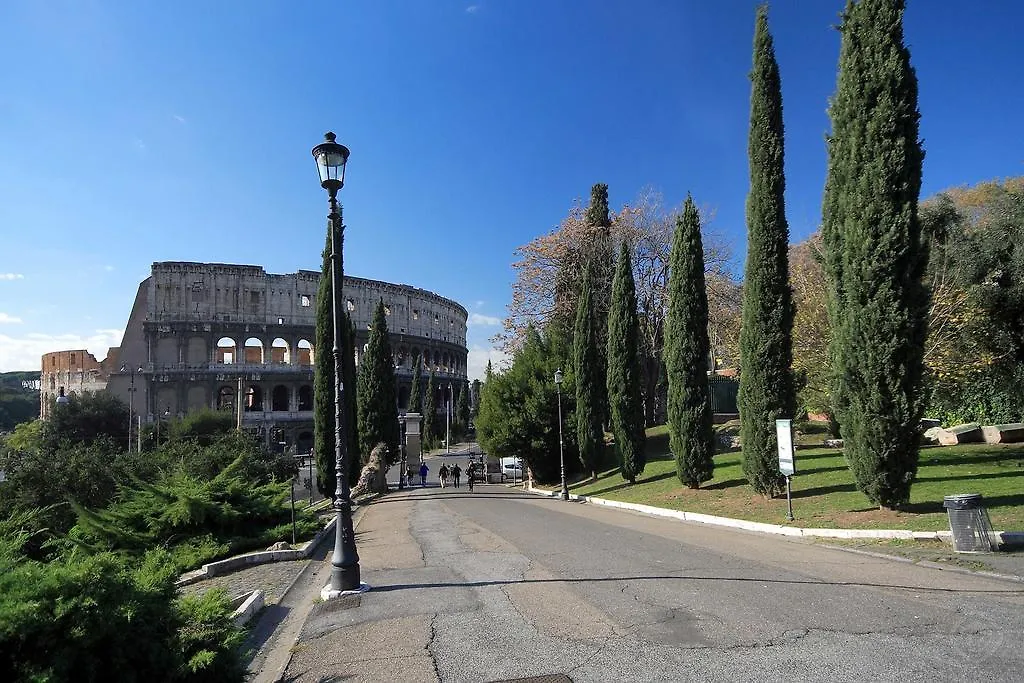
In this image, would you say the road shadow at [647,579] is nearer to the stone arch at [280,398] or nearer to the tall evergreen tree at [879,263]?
the tall evergreen tree at [879,263]

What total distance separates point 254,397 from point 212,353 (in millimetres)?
7142

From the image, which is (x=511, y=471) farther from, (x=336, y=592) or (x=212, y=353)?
(x=212, y=353)

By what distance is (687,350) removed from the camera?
763 inches

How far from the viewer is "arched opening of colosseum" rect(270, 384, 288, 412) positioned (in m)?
74.3

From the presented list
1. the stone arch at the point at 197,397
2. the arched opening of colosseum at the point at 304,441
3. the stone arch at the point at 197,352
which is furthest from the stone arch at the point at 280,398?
the stone arch at the point at 197,352

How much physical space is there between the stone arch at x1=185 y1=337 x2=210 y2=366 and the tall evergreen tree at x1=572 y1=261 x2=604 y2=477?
5815cm

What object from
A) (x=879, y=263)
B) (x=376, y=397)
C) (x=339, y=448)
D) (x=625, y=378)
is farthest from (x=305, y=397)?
(x=879, y=263)

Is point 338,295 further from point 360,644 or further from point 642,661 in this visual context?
point 642,661

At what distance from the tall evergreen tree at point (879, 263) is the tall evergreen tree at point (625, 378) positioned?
11664mm

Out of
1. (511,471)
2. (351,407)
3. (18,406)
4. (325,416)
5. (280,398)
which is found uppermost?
(18,406)

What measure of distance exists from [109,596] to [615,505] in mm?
17500

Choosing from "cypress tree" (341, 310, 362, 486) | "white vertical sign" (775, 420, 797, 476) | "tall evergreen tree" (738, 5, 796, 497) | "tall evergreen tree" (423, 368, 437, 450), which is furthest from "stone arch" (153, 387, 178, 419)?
"white vertical sign" (775, 420, 797, 476)

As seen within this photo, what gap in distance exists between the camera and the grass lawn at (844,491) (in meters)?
11.0

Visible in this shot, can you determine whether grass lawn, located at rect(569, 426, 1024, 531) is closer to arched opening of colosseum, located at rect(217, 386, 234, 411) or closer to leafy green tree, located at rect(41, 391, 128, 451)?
leafy green tree, located at rect(41, 391, 128, 451)
